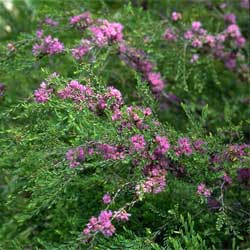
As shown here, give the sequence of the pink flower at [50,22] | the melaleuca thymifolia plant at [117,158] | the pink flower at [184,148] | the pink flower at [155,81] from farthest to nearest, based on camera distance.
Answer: the pink flower at [50,22]
the pink flower at [155,81]
the pink flower at [184,148]
the melaleuca thymifolia plant at [117,158]

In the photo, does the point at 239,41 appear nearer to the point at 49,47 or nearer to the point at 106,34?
the point at 106,34

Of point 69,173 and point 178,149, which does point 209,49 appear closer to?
point 178,149

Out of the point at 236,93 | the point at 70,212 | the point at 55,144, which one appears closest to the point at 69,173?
the point at 55,144

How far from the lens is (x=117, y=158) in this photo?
174 cm

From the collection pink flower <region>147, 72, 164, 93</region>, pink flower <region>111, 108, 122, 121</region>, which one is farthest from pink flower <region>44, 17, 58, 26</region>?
pink flower <region>111, 108, 122, 121</region>

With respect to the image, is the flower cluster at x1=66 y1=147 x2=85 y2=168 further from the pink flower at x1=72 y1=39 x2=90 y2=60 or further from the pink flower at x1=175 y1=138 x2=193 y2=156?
the pink flower at x1=72 y1=39 x2=90 y2=60

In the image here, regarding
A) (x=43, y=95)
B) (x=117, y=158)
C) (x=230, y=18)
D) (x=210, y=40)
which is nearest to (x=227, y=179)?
(x=117, y=158)

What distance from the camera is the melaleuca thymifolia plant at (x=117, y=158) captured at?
5.65 ft

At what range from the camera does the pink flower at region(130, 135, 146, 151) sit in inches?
67.8

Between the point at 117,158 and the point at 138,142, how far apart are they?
9cm

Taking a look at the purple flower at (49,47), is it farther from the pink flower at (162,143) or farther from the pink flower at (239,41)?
the pink flower at (239,41)

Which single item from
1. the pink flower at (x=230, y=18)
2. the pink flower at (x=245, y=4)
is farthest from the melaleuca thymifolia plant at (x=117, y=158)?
the pink flower at (x=245, y=4)

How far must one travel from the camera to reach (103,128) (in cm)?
167

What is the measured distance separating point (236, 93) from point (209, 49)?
0.65 meters
